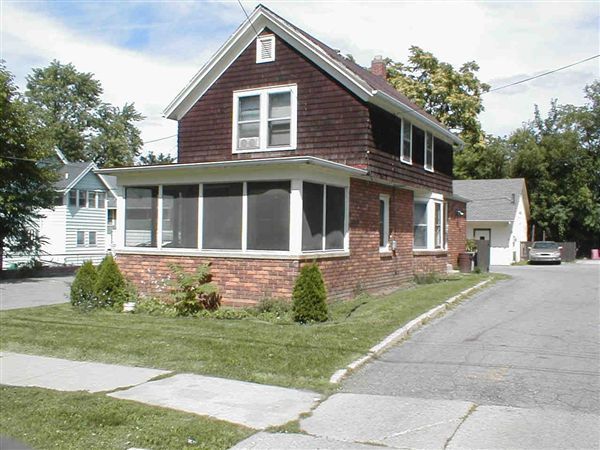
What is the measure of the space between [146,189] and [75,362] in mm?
6598

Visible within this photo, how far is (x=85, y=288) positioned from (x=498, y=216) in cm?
3172

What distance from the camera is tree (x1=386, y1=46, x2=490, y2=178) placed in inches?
1585

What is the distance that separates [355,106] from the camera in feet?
52.2

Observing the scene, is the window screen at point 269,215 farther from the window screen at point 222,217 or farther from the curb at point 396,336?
the curb at point 396,336

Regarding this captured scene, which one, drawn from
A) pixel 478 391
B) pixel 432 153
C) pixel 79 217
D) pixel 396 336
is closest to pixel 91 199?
pixel 79 217

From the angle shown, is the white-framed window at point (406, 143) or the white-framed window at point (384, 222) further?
the white-framed window at point (406, 143)

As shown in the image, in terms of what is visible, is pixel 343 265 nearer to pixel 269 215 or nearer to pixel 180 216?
pixel 269 215

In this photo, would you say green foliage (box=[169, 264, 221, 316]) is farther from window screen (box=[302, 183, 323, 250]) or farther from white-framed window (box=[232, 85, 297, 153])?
white-framed window (box=[232, 85, 297, 153])

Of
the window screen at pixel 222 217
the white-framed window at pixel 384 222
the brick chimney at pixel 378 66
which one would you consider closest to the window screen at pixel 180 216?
the window screen at pixel 222 217

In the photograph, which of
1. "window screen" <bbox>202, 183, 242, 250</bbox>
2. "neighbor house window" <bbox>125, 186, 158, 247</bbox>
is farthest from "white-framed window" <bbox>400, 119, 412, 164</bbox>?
"neighbor house window" <bbox>125, 186, 158, 247</bbox>

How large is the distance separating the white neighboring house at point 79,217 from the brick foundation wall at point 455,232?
79.0ft

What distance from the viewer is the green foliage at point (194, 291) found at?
1309cm

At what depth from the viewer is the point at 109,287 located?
14.4 m

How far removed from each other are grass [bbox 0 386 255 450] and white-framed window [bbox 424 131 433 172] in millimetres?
15176
